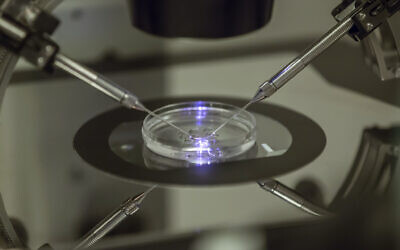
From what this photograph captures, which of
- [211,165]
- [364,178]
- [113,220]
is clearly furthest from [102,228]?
[364,178]

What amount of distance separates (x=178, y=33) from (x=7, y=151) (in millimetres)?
262

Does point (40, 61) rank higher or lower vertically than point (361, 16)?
lower

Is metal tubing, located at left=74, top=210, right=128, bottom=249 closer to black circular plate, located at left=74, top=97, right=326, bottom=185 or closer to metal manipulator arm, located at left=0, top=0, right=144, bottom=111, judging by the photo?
black circular plate, located at left=74, top=97, right=326, bottom=185

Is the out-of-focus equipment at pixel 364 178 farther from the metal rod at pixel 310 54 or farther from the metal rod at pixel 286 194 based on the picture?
the metal rod at pixel 310 54

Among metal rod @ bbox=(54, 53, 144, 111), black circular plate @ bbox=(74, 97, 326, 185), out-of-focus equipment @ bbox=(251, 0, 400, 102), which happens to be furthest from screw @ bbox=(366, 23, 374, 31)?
metal rod @ bbox=(54, 53, 144, 111)

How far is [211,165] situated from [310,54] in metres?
A: 0.17

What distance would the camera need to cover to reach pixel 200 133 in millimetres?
843

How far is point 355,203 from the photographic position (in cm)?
68

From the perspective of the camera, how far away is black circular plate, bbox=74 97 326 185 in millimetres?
733

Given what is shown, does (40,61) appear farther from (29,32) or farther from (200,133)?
(200,133)

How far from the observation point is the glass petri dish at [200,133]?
0.77 metres

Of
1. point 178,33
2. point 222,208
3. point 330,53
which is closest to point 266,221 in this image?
point 222,208

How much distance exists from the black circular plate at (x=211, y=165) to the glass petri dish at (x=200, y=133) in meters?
0.03

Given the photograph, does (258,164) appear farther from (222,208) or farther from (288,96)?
(288,96)
